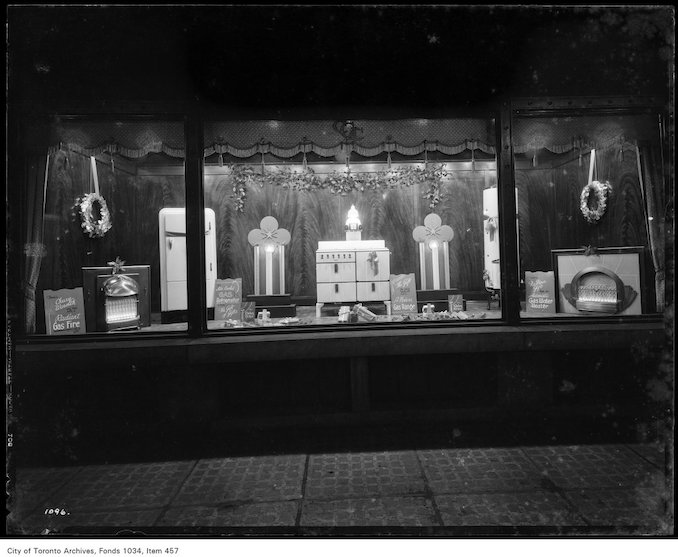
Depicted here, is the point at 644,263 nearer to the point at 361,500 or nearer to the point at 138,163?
the point at 361,500

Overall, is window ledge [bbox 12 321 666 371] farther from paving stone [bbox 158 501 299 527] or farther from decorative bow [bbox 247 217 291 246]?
decorative bow [bbox 247 217 291 246]

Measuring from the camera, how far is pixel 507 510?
3100 mm

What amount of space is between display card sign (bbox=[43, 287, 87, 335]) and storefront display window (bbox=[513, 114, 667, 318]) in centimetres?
529

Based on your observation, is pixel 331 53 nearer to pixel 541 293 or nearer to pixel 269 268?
pixel 269 268

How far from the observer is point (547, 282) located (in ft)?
16.0

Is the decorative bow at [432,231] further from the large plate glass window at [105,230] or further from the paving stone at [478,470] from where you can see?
the large plate glass window at [105,230]

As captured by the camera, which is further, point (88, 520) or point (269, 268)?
point (269, 268)

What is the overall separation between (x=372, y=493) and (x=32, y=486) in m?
3.21

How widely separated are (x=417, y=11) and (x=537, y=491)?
4615 millimetres

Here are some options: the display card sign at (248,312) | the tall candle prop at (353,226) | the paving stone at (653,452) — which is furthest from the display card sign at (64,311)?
the paving stone at (653,452)

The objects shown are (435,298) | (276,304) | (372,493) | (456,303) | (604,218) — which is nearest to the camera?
(372,493)

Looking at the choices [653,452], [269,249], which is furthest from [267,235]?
[653,452]

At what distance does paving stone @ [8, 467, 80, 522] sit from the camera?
3.36m

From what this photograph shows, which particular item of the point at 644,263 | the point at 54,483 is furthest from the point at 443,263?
the point at 54,483
